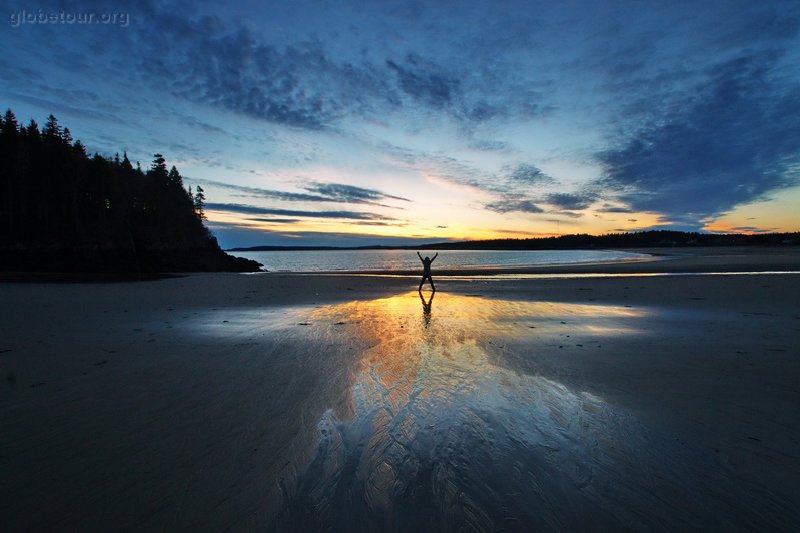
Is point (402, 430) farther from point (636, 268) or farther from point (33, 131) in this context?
point (33, 131)

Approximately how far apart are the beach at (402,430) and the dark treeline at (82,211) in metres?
40.5

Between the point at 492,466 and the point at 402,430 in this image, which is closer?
the point at 492,466

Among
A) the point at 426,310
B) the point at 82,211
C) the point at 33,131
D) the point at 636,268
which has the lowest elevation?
the point at 426,310

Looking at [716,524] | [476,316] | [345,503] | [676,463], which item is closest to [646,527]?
[716,524]

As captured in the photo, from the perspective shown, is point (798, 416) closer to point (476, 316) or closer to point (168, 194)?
point (476, 316)

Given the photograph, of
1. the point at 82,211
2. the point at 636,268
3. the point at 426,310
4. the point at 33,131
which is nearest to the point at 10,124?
the point at 33,131

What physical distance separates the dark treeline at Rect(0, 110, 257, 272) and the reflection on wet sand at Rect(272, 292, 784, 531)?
143 ft

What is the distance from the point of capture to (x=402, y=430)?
4.39 metres

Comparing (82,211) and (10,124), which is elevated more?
(10,124)

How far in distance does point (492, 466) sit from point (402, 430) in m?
1.19

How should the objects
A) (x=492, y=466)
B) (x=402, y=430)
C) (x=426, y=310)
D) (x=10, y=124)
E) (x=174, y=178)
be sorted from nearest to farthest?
(x=492, y=466) → (x=402, y=430) → (x=426, y=310) → (x=10, y=124) → (x=174, y=178)

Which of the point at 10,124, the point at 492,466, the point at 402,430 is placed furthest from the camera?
the point at 10,124

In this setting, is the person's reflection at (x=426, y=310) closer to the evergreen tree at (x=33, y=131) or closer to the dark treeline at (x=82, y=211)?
the dark treeline at (x=82, y=211)

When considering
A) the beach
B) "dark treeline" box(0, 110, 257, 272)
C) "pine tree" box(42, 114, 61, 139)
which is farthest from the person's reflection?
"pine tree" box(42, 114, 61, 139)
